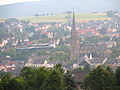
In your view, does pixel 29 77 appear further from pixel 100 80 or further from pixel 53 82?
pixel 100 80

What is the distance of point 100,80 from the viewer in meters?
28.2

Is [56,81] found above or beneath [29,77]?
above

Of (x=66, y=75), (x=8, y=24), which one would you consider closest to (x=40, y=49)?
(x=66, y=75)

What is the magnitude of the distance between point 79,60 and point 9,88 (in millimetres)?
30723

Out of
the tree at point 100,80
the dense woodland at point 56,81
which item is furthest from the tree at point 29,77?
the tree at point 100,80

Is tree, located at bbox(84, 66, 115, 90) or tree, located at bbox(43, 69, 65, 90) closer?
tree, located at bbox(43, 69, 65, 90)

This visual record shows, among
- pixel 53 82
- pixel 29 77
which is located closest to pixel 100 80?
pixel 53 82

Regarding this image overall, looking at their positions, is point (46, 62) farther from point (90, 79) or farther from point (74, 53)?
point (90, 79)

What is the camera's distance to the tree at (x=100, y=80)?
27953mm

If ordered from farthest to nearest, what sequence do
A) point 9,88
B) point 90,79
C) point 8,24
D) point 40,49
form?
1. point 8,24
2. point 40,49
3. point 90,79
4. point 9,88

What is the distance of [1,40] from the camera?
283 feet

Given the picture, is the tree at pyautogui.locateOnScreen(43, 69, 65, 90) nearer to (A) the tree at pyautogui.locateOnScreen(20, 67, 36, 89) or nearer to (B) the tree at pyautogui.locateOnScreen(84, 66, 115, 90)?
(A) the tree at pyautogui.locateOnScreen(20, 67, 36, 89)

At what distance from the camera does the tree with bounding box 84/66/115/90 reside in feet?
91.7

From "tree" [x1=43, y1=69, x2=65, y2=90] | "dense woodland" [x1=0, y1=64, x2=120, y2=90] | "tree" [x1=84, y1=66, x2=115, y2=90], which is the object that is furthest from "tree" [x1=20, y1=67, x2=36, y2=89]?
"tree" [x1=84, y1=66, x2=115, y2=90]
